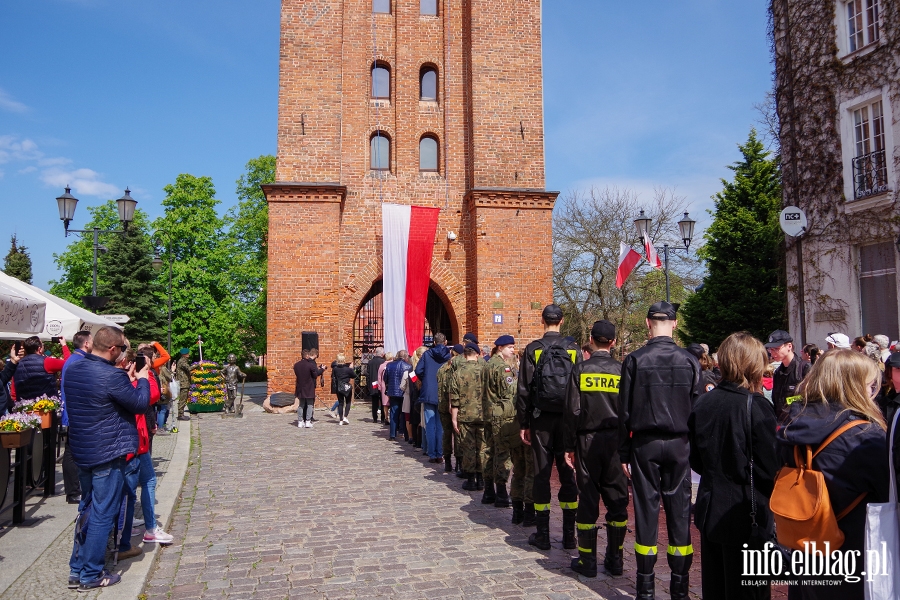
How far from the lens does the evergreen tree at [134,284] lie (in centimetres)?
3966

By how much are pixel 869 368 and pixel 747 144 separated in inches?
1085

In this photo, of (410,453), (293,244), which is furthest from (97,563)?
(293,244)

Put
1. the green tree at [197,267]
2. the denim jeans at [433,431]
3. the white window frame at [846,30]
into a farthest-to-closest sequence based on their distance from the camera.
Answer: the green tree at [197,267] < the white window frame at [846,30] < the denim jeans at [433,431]

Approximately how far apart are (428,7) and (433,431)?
1529 centimetres

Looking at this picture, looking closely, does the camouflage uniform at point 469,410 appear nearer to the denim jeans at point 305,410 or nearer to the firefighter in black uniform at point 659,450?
the firefighter in black uniform at point 659,450

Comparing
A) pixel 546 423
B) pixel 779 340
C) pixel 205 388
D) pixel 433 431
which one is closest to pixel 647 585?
pixel 546 423

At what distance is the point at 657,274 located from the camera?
29.9 meters

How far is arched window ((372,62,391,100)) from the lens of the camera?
2089 centimetres

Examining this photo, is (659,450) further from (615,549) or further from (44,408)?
(44,408)

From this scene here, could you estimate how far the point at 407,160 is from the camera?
20703 mm

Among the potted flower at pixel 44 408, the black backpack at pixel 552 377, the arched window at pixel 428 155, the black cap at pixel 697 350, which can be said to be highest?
the arched window at pixel 428 155

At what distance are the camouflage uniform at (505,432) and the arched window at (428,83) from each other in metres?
15.0

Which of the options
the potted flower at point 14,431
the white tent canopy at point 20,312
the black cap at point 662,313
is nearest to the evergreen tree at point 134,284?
the white tent canopy at point 20,312

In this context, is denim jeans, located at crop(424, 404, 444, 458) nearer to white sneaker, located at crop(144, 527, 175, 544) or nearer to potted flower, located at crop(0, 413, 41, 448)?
white sneaker, located at crop(144, 527, 175, 544)
